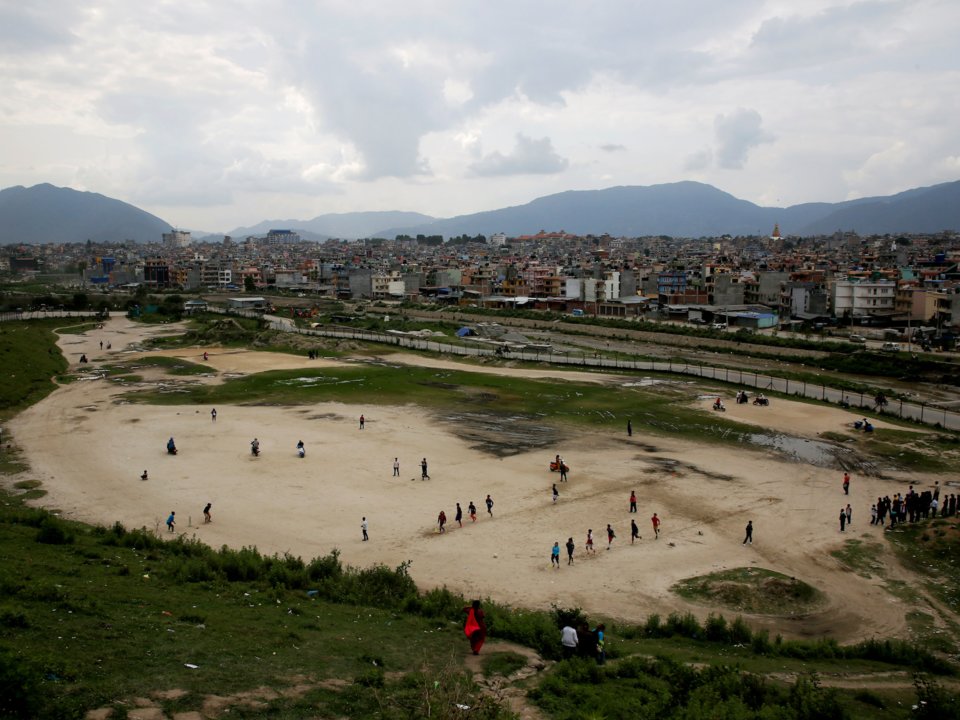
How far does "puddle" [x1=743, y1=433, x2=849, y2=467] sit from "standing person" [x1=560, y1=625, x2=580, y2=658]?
22.4 metres

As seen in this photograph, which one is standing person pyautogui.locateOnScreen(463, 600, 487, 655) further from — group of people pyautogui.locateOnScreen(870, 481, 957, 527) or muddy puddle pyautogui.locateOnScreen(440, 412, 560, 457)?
muddy puddle pyautogui.locateOnScreen(440, 412, 560, 457)

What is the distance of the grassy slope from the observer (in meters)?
10.7

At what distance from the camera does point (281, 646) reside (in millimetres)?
13062

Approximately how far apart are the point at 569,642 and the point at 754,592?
302 inches

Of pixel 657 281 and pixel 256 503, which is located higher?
pixel 657 281

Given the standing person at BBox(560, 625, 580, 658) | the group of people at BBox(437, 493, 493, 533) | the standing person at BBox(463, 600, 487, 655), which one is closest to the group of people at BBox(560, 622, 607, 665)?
the standing person at BBox(560, 625, 580, 658)

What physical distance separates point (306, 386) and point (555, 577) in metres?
32.5

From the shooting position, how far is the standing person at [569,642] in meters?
13.4

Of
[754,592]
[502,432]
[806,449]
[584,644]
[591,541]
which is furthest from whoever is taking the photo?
[502,432]

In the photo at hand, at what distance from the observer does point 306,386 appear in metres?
48.9

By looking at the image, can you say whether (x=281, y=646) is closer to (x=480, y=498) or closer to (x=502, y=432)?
(x=480, y=498)

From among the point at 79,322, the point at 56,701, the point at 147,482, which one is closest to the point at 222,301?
the point at 79,322

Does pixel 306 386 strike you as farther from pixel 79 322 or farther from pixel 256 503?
pixel 79 322

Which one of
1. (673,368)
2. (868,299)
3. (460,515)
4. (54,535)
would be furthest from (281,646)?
(868,299)
